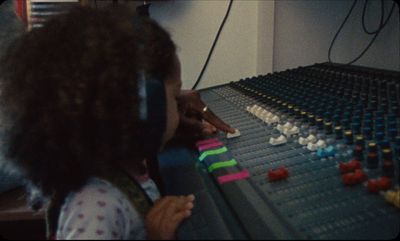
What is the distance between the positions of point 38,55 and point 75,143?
0.14m

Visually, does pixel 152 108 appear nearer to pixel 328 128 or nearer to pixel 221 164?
pixel 221 164

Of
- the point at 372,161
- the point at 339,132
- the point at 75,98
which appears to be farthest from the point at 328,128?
the point at 75,98

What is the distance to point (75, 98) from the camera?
55cm

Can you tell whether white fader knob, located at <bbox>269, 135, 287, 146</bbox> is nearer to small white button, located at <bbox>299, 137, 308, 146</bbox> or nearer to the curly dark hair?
small white button, located at <bbox>299, 137, 308, 146</bbox>

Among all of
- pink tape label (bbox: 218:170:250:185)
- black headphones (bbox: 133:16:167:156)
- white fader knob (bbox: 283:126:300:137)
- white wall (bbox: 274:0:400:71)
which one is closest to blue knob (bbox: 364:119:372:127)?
white fader knob (bbox: 283:126:300:137)

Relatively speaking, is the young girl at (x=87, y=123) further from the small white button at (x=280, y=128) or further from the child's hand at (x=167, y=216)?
the small white button at (x=280, y=128)

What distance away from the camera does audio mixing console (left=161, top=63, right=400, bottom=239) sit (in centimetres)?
46

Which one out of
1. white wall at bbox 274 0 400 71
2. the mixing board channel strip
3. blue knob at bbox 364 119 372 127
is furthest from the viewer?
white wall at bbox 274 0 400 71

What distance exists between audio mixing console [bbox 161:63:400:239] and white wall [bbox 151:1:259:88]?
0.63 metres

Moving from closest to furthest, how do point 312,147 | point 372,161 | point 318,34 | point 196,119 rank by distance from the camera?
point 372,161 < point 312,147 < point 196,119 < point 318,34

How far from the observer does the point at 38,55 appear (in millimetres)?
584

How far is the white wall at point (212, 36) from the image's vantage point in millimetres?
1512

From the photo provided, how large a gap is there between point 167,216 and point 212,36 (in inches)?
42.4

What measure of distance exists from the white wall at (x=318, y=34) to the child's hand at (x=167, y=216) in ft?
3.22
